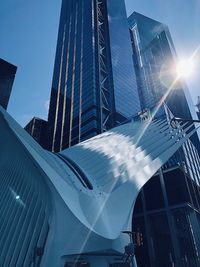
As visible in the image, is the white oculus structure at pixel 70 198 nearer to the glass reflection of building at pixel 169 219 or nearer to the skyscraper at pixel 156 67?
the glass reflection of building at pixel 169 219

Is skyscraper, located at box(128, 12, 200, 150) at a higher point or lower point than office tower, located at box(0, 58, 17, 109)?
higher

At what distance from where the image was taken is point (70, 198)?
53.0 feet

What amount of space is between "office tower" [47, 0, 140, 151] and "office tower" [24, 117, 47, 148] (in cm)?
375

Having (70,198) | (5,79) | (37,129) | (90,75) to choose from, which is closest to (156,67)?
(90,75)

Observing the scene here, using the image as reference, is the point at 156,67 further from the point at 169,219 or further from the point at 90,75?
the point at 169,219

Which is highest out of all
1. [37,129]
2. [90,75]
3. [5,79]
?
[90,75]

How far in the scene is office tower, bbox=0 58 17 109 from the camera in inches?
1372

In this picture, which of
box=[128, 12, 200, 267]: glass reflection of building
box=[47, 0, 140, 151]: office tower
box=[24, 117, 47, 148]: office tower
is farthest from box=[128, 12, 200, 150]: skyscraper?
box=[128, 12, 200, 267]: glass reflection of building

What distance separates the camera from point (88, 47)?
104 m

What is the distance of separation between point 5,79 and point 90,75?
61285 millimetres

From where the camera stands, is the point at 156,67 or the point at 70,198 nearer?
the point at 70,198

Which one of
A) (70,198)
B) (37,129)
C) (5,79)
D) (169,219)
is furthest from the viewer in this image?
(37,129)

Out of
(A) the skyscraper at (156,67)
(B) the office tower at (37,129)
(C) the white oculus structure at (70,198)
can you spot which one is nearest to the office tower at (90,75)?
(B) the office tower at (37,129)

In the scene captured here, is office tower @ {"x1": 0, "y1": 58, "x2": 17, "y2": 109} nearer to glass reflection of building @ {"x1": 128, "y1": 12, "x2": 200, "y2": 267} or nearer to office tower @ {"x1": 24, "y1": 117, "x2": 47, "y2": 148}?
glass reflection of building @ {"x1": 128, "y1": 12, "x2": 200, "y2": 267}
